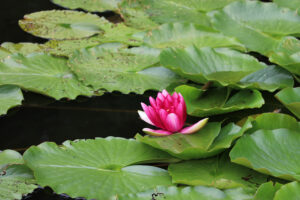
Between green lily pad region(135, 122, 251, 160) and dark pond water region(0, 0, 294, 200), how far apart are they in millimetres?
214

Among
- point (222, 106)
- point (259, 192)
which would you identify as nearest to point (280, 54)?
point (222, 106)

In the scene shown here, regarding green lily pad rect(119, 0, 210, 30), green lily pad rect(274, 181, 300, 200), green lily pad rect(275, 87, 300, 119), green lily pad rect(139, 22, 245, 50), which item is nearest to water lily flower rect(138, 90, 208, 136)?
green lily pad rect(275, 87, 300, 119)

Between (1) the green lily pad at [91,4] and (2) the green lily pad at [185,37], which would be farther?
(1) the green lily pad at [91,4]

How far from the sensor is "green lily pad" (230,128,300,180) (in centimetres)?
131

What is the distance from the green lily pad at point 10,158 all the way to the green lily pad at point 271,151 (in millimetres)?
754

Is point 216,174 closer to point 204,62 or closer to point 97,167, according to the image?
point 97,167

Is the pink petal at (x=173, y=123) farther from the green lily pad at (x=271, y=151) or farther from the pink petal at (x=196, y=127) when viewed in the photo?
the green lily pad at (x=271, y=151)

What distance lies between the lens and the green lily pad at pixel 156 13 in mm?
2674

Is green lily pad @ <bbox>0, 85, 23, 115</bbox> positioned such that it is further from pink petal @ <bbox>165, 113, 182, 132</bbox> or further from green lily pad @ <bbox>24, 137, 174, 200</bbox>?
pink petal @ <bbox>165, 113, 182, 132</bbox>

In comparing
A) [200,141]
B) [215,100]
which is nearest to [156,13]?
[215,100]

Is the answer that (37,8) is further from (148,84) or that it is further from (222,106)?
(222,106)

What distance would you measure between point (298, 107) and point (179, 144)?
489 millimetres

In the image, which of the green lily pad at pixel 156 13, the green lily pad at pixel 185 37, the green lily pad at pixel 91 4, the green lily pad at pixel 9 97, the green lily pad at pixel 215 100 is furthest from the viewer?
the green lily pad at pixel 91 4

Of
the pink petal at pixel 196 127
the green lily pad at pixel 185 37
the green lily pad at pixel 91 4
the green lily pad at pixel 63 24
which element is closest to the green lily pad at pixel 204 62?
the green lily pad at pixel 185 37
